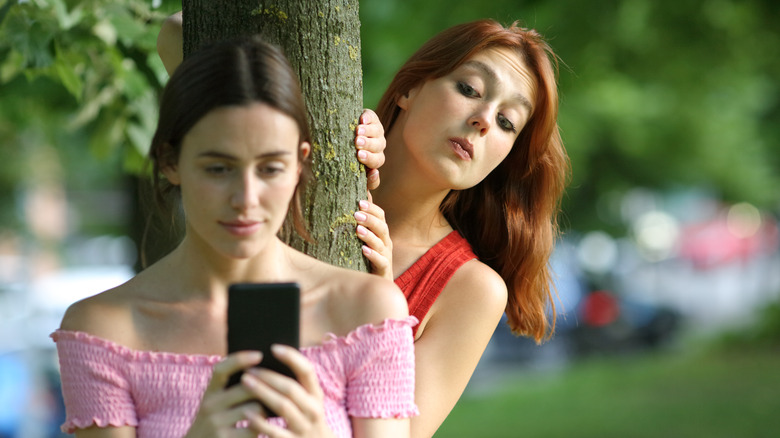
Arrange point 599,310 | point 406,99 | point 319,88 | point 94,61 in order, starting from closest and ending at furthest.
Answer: point 319,88
point 406,99
point 94,61
point 599,310

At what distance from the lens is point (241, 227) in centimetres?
165

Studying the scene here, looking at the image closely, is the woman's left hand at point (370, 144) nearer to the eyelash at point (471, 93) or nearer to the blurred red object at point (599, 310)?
the eyelash at point (471, 93)

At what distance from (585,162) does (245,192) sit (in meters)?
11.0

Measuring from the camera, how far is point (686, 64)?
24.7ft

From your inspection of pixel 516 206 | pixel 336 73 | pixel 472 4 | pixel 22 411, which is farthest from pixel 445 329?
pixel 22 411

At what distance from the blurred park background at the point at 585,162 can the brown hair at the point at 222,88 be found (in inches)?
58.7

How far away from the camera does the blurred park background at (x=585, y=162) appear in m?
4.06

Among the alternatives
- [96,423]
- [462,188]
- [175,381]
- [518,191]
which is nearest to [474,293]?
[462,188]

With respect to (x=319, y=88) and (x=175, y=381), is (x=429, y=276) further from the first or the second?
(x=175, y=381)

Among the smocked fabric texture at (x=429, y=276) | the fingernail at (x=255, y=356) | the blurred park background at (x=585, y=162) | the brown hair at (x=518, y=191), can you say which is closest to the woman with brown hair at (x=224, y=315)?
the fingernail at (x=255, y=356)

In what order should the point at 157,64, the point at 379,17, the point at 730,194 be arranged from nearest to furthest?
the point at 157,64 < the point at 379,17 < the point at 730,194

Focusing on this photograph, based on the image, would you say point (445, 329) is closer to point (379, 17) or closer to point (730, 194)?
point (379, 17)

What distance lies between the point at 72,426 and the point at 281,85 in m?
0.73

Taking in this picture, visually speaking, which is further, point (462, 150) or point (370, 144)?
point (462, 150)
